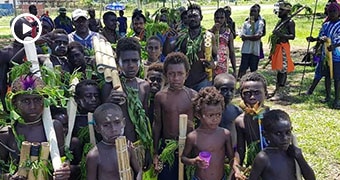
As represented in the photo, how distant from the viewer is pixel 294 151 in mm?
3318

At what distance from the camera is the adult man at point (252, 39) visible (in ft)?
30.6

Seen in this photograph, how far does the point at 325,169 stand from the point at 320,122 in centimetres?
199

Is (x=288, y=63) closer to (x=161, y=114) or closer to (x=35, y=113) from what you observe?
(x=161, y=114)

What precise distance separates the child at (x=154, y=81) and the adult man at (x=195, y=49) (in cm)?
111

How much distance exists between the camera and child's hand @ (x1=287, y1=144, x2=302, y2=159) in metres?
3.29

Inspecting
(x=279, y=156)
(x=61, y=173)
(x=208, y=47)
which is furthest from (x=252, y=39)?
(x=61, y=173)

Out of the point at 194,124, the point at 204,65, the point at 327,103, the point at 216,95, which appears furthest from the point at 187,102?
the point at 327,103

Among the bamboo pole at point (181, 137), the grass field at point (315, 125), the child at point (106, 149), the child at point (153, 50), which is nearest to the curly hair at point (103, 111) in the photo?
the child at point (106, 149)

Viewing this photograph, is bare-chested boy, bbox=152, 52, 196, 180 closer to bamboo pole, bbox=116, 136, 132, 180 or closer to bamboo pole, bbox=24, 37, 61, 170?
bamboo pole, bbox=116, 136, 132, 180

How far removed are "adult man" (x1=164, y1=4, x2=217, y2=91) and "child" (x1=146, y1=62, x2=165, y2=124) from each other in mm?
1111

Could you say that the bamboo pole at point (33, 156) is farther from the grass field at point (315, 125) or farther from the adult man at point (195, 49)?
the grass field at point (315, 125)

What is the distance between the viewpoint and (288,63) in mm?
9016

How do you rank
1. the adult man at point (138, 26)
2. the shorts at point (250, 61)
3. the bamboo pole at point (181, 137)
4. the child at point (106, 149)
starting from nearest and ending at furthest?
the child at point (106, 149), the bamboo pole at point (181, 137), the adult man at point (138, 26), the shorts at point (250, 61)

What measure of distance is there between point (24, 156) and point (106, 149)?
60 cm
